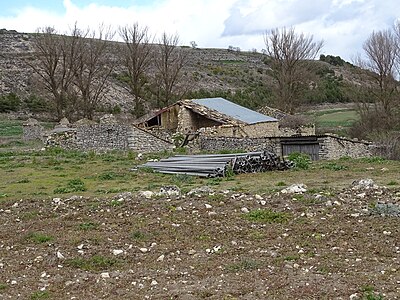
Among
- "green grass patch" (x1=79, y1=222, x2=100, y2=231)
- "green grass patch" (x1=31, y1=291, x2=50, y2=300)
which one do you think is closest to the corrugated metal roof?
"green grass patch" (x1=79, y1=222, x2=100, y2=231)

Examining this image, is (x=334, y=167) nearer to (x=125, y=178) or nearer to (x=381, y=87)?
(x=125, y=178)

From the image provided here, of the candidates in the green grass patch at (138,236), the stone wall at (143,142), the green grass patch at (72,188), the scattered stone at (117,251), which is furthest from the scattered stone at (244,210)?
the stone wall at (143,142)

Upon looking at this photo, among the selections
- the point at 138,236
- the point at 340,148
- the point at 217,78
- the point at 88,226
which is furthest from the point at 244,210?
the point at 217,78

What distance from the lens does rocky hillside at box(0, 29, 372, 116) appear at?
64581mm

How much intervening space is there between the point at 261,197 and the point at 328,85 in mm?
58532

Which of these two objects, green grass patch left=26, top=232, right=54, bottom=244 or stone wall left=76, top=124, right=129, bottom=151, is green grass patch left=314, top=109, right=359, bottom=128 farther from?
green grass patch left=26, top=232, right=54, bottom=244

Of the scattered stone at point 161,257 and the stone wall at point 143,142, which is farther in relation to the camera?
the stone wall at point 143,142

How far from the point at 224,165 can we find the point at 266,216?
7.31 m

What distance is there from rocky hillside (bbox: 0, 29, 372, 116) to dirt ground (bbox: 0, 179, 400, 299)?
118 feet

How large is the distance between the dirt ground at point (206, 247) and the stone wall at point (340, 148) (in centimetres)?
1341

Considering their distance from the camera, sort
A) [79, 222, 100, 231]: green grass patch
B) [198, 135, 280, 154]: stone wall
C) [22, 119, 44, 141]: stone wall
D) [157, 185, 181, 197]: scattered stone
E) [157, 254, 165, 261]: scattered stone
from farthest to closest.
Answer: [22, 119, 44, 141]: stone wall, [198, 135, 280, 154]: stone wall, [157, 185, 181, 197]: scattered stone, [79, 222, 100, 231]: green grass patch, [157, 254, 165, 261]: scattered stone

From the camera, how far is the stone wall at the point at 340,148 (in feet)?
84.2

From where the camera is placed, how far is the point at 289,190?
12.6m

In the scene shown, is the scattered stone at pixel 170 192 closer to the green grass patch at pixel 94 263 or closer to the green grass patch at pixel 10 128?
the green grass patch at pixel 94 263
